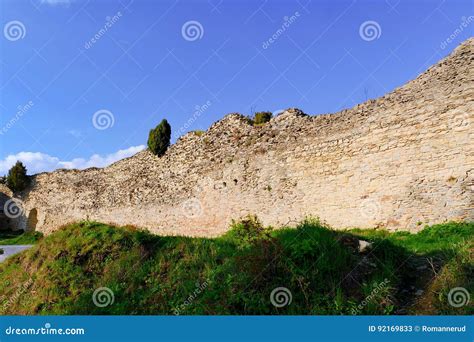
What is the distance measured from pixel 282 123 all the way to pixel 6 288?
370 inches

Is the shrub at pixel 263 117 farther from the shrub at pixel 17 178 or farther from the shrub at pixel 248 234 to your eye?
the shrub at pixel 17 178

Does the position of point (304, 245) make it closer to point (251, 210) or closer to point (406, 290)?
point (406, 290)

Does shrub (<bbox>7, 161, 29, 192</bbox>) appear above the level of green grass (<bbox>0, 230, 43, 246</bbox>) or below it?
above

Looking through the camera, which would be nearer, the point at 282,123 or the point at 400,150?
the point at 400,150

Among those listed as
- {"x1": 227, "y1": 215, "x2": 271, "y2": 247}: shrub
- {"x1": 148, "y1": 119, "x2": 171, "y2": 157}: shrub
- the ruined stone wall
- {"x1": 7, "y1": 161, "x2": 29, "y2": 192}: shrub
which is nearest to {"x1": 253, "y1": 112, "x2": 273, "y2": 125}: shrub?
the ruined stone wall

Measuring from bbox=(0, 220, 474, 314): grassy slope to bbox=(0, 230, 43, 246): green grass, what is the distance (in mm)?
17208

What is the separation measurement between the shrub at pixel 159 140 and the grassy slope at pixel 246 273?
1031 centimetres

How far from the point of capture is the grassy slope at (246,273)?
5402 mm

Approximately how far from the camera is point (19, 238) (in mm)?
25547

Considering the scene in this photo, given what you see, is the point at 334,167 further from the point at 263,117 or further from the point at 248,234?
the point at 248,234

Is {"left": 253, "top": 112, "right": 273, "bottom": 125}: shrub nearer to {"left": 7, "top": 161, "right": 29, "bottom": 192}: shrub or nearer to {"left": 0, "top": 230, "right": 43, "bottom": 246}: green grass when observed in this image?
{"left": 0, "top": 230, "right": 43, "bottom": 246}: green grass

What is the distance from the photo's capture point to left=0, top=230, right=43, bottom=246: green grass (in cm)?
2384

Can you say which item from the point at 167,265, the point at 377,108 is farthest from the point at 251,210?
the point at 167,265

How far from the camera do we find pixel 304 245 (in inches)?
237
